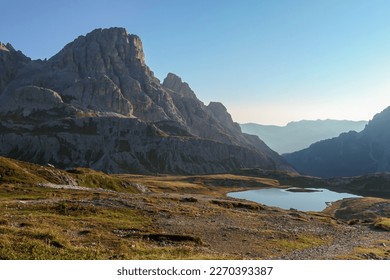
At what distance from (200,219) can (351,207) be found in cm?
11149

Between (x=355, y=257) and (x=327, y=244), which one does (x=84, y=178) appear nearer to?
(x=327, y=244)

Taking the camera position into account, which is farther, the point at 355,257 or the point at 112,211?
the point at 112,211

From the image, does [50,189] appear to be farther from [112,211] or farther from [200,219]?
[200,219]

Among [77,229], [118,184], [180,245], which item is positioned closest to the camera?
[180,245]

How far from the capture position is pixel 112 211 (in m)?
51.3

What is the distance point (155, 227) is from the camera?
43.9m
